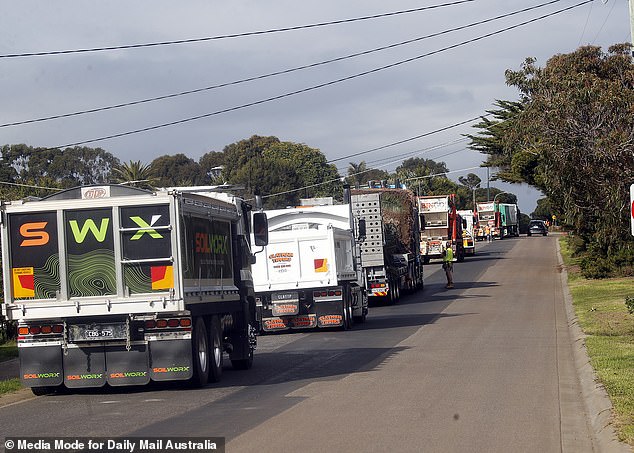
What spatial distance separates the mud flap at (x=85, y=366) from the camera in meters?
15.4

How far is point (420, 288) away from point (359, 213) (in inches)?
388

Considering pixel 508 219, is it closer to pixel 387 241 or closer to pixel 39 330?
pixel 387 241

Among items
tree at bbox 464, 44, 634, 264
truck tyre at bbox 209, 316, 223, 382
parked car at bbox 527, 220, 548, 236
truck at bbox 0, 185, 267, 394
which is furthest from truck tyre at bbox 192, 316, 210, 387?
parked car at bbox 527, 220, 548, 236

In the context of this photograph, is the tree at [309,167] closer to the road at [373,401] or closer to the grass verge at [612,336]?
the grass verge at [612,336]

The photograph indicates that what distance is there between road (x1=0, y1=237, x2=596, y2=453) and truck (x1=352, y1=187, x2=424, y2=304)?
345 inches

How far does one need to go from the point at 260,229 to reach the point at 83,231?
4468 mm

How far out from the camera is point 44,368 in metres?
15.5

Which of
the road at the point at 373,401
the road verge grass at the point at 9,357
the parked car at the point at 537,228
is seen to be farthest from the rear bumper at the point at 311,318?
the parked car at the point at 537,228

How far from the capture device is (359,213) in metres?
34.0

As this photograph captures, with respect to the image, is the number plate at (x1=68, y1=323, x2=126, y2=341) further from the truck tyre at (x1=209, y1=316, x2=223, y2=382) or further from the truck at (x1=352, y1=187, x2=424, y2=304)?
the truck at (x1=352, y1=187, x2=424, y2=304)

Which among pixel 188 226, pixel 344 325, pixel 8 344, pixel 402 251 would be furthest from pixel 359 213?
pixel 188 226

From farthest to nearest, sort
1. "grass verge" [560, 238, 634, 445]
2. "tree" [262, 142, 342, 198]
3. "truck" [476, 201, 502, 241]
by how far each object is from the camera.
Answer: "tree" [262, 142, 342, 198] → "truck" [476, 201, 502, 241] → "grass verge" [560, 238, 634, 445]

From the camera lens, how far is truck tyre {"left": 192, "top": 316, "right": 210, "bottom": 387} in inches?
615

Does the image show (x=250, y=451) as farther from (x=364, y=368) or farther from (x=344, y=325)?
(x=344, y=325)
